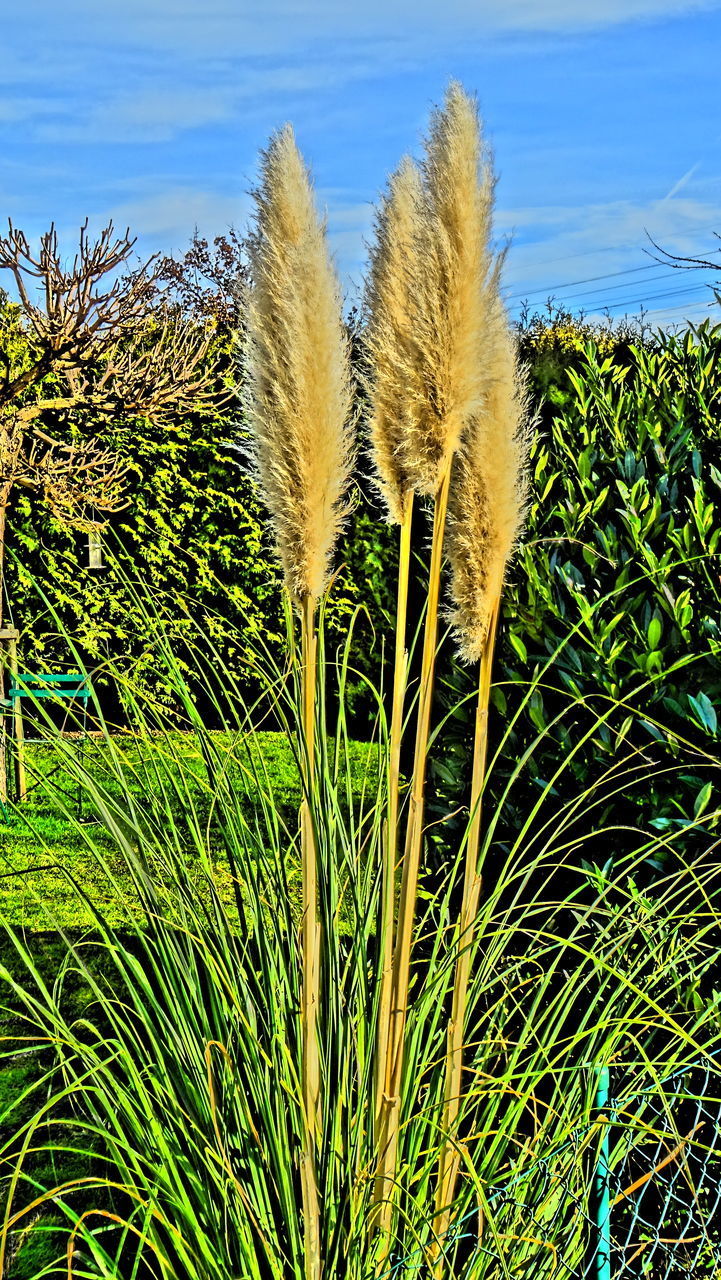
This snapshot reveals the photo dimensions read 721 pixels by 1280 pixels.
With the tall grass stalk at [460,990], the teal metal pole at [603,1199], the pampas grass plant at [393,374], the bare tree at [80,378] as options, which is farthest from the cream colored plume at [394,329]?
the bare tree at [80,378]

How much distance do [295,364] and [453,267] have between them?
1.05 feet

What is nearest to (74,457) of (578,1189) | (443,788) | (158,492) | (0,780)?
(158,492)

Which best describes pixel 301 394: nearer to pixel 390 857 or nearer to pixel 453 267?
pixel 453 267

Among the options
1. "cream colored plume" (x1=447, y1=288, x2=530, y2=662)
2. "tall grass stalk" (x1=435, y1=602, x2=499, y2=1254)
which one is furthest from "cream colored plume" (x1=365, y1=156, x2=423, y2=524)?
"tall grass stalk" (x1=435, y1=602, x2=499, y2=1254)

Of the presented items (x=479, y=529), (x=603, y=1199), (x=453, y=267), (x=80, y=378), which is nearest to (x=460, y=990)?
(x=603, y=1199)

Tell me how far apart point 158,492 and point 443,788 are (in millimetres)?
7600

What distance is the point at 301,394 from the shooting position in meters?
1.78

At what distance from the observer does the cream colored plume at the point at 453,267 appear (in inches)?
72.4

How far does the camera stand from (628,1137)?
2000 mm

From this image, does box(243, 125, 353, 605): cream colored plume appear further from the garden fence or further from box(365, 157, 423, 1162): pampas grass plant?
the garden fence

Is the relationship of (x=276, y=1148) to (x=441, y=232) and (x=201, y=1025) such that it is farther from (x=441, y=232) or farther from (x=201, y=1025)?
(x=441, y=232)

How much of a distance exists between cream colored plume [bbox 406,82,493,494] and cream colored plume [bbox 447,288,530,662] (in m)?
0.07

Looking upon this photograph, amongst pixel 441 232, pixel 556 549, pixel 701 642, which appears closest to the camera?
pixel 441 232

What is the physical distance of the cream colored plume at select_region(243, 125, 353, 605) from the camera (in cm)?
179
